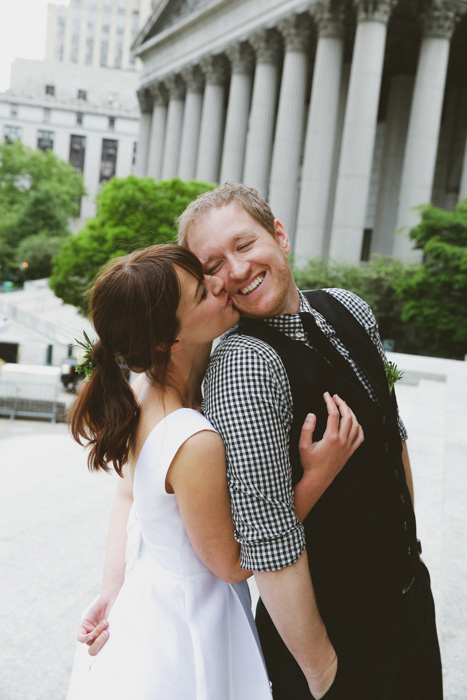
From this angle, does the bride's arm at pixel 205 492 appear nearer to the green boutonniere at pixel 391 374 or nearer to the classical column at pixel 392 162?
the green boutonniere at pixel 391 374

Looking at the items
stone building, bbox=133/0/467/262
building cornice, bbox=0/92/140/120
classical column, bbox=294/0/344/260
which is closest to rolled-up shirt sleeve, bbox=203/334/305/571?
stone building, bbox=133/0/467/262

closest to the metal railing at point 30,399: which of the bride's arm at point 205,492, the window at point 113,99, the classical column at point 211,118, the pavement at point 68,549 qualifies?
the pavement at point 68,549

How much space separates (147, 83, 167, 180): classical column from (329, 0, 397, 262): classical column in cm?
2522

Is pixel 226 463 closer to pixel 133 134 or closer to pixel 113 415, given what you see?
pixel 113 415

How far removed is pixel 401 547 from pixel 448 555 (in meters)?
2.74

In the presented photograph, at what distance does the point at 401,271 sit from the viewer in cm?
2920

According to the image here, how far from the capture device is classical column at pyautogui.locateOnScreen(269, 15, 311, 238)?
119 ft

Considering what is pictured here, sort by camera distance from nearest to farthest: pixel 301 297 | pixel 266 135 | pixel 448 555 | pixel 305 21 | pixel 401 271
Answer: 1. pixel 301 297
2. pixel 448 555
3. pixel 401 271
4. pixel 305 21
5. pixel 266 135

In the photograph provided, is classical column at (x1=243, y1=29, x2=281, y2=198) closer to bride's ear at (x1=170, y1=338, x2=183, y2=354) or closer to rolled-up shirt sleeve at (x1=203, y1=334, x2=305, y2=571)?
bride's ear at (x1=170, y1=338, x2=183, y2=354)

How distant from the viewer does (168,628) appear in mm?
2102

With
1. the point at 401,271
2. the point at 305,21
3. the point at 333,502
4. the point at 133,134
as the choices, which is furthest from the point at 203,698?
the point at 133,134

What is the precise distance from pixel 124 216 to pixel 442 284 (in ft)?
50.9

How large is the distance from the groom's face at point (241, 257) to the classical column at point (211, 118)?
44.9 m

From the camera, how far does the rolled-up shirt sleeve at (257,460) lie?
1.83 metres
